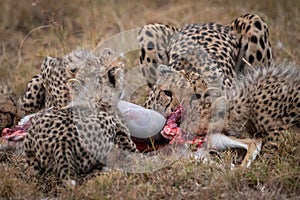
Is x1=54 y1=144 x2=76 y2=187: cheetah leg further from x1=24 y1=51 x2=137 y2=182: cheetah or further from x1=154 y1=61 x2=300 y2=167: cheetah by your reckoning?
x1=154 y1=61 x2=300 y2=167: cheetah

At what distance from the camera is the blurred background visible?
26.2 feet

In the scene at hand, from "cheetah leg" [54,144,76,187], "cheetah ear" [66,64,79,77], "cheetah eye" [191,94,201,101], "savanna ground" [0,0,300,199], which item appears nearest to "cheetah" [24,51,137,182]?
"cheetah leg" [54,144,76,187]

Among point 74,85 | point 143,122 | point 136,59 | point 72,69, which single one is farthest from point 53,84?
point 136,59

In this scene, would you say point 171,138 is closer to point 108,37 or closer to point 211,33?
point 211,33

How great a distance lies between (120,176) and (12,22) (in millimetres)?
4924

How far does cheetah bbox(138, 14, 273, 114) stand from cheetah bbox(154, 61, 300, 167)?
0.78ft

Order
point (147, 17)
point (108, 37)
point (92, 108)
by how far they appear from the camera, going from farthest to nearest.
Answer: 1. point (147, 17)
2. point (108, 37)
3. point (92, 108)

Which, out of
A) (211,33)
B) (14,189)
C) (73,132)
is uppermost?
(211,33)

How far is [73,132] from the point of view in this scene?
15.7 ft

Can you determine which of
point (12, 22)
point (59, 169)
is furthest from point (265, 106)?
point (12, 22)

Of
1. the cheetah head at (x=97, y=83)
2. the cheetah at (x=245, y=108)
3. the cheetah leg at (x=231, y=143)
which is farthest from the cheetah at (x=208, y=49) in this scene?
the cheetah leg at (x=231, y=143)

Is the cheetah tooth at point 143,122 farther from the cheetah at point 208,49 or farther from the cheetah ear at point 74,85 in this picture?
the cheetah ear at point 74,85

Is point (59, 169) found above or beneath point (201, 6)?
beneath

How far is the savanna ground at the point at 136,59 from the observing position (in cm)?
453
